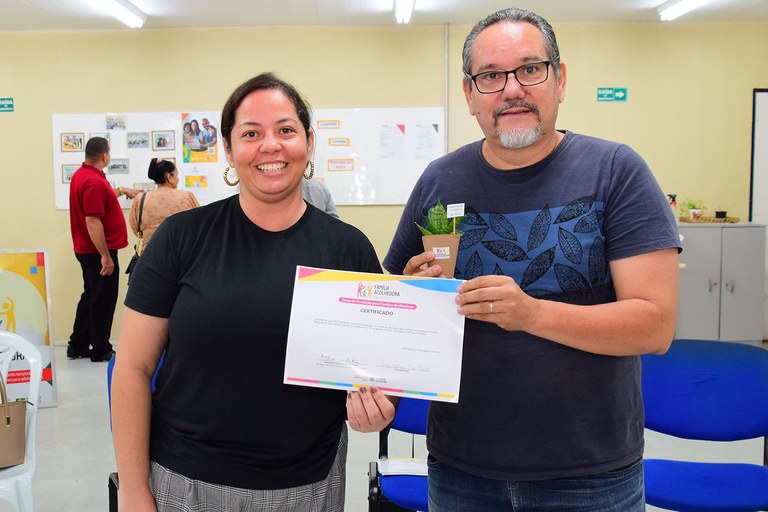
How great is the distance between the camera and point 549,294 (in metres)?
1.32

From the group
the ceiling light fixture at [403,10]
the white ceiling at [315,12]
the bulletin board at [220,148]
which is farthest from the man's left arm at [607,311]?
the bulletin board at [220,148]

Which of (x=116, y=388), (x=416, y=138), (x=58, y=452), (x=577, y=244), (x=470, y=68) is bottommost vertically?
(x=58, y=452)

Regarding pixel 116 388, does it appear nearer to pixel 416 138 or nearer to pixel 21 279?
pixel 21 279

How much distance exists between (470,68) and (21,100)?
6310 millimetres

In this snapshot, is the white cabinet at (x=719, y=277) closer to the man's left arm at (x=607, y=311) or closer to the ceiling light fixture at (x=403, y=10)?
the ceiling light fixture at (x=403, y=10)

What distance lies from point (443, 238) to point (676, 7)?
5415 mm

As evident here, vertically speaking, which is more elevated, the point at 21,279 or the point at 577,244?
the point at 577,244

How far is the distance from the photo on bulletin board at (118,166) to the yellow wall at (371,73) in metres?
0.50

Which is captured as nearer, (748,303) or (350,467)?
(350,467)

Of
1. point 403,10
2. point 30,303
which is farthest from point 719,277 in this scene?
point 30,303

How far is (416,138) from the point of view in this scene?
20.9 ft

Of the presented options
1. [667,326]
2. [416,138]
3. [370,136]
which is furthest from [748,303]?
[667,326]

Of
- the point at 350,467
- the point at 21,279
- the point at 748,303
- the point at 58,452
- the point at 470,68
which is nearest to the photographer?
the point at 470,68

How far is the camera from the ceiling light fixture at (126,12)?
212 inches
